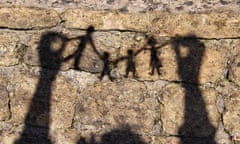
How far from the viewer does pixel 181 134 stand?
2.49m

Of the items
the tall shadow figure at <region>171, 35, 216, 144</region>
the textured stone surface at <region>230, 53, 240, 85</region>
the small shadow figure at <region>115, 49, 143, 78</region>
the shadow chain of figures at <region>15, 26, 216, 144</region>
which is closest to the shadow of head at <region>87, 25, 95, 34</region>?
the shadow chain of figures at <region>15, 26, 216, 144</region>

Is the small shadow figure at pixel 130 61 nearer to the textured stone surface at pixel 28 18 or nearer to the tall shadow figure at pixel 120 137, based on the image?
the tall shadow figure at pixel 120 137

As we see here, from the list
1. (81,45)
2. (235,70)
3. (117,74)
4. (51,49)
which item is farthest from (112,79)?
(235,70)

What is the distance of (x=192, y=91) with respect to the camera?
246cm

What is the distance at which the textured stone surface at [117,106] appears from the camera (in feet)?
8.20

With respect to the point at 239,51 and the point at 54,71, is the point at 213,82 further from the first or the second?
the point at 54,71

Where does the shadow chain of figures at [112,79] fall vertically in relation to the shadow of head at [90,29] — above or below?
below

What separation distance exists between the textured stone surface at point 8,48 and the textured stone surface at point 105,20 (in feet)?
1.00

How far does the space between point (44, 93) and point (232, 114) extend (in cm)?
101

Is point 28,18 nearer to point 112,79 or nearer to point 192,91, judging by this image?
point 112,79

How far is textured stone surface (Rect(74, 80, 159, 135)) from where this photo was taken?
98.3 inches

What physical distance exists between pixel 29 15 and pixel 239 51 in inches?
44.2

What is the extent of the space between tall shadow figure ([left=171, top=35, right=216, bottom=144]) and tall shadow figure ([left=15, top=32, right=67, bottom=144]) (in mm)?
627

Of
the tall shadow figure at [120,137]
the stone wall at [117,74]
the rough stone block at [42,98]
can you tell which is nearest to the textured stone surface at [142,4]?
the stone wall at [117,74]
